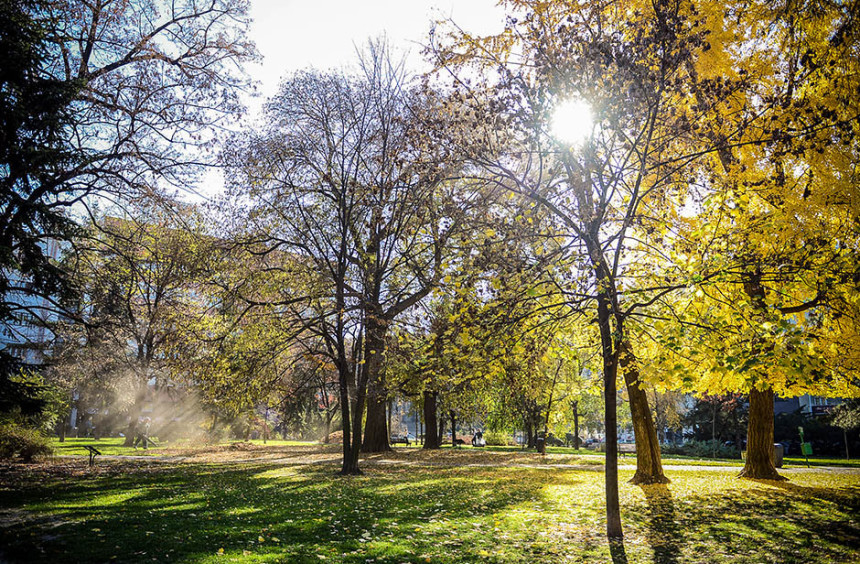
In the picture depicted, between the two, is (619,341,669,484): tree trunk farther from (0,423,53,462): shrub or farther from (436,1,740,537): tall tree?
(0,423,53,462): shrub

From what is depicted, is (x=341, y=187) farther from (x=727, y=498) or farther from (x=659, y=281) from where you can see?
(x=727, y=498)

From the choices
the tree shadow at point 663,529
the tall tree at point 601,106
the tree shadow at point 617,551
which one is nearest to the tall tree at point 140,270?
the tall tree at point 601,106

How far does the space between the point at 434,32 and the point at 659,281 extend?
5526 mm

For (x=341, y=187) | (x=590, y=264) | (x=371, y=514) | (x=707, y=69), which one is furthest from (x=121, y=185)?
(x=707, y=69)

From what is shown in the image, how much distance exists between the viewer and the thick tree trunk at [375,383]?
1638cm

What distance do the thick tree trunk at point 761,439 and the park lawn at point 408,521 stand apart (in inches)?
33.5

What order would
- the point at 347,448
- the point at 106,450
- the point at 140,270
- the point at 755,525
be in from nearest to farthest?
the point at 755,525 < the point at 347,448 < the point at 140,270 < the point at 106,450

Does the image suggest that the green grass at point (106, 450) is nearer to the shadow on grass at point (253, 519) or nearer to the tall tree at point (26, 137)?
the shadow on grass at point (253, 519)

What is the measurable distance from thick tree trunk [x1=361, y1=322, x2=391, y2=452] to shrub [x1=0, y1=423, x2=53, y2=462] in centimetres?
1181

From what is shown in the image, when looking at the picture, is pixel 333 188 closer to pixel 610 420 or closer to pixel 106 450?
pixel 610 420

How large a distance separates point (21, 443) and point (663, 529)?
67.1ft

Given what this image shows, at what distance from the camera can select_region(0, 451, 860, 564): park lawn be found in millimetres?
6418

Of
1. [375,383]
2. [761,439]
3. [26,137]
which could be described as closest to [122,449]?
[375,383]

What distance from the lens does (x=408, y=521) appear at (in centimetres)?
853
